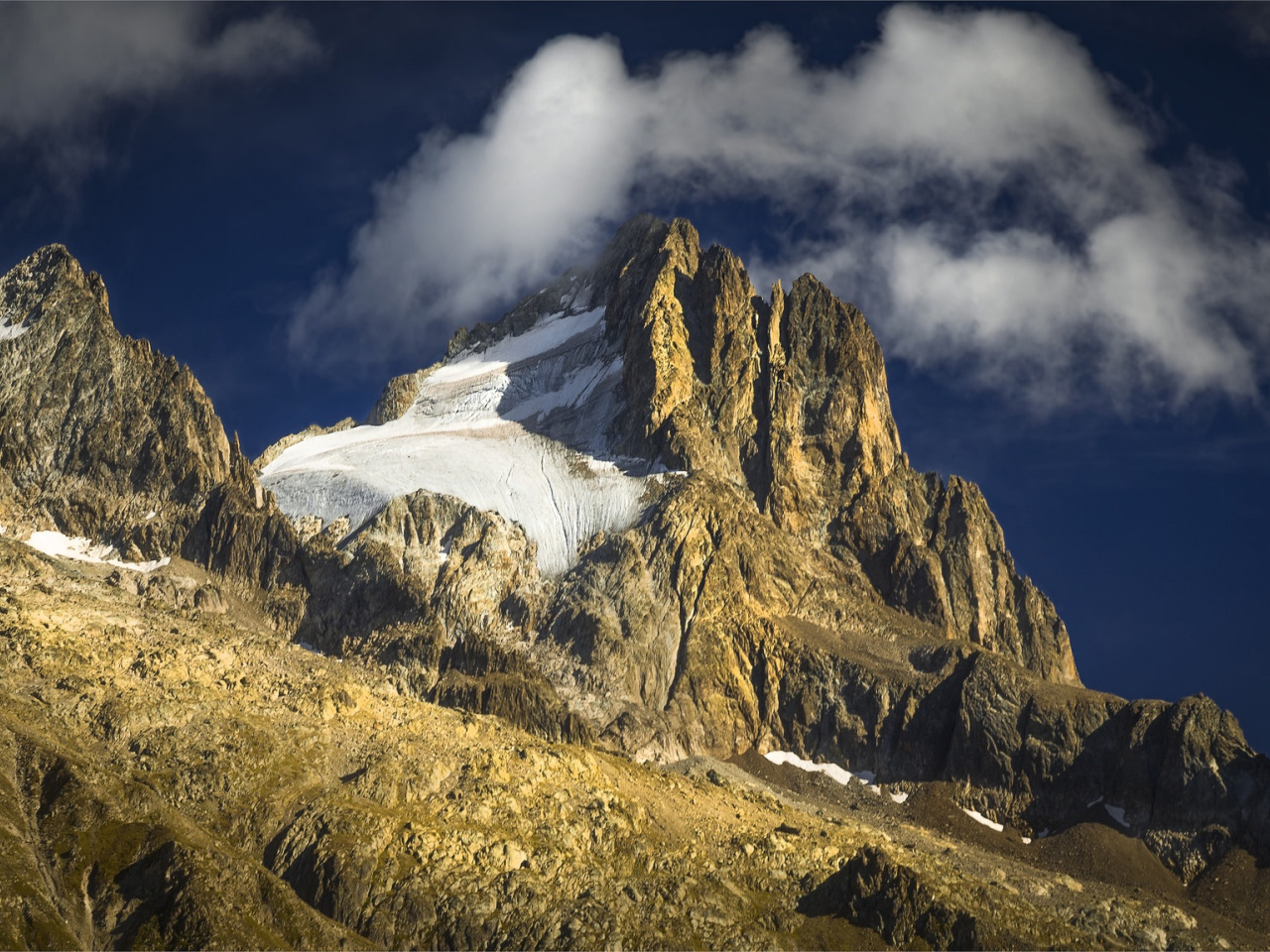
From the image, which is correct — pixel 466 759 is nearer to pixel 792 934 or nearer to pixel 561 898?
pixel 561 898

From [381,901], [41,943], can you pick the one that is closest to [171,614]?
[381,901]

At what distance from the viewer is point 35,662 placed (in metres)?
125

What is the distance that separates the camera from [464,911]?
10838 cm

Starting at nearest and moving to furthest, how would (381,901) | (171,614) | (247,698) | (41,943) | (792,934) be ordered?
(41,943), (381,901), (792,934), (247,698), (171,614)

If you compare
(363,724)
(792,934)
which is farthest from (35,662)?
(792,934)

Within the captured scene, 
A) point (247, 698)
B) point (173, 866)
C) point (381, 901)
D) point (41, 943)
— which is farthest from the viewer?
point (247, 698)

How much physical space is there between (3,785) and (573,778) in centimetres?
5176

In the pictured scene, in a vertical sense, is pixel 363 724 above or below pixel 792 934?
above

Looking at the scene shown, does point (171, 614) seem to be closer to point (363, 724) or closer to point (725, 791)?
point (363, 724)

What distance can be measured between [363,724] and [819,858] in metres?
46.6

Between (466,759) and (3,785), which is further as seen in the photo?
(466,759)

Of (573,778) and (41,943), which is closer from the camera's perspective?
(41,943)

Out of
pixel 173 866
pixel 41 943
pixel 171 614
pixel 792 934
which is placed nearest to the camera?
pixel 41 943

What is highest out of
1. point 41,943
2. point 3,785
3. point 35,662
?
point 35,662
